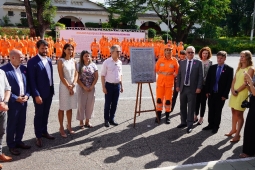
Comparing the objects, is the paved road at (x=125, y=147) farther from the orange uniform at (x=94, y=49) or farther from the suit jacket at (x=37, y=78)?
the orange uniform at (x=94, y=49)

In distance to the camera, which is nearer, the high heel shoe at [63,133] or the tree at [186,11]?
the high heel shoe at [63,133]

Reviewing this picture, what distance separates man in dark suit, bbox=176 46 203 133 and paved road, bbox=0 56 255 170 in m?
0.58

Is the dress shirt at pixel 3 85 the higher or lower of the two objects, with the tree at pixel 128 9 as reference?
lower

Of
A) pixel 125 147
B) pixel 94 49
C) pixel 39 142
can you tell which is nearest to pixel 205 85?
pixel 125 147

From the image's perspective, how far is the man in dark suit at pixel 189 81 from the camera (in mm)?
5500

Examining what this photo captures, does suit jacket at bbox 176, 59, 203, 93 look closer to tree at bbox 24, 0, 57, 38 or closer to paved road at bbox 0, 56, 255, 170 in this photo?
paved road at bbox 0, 56, 255, 170

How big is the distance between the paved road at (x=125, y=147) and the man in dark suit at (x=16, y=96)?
0.38 meters

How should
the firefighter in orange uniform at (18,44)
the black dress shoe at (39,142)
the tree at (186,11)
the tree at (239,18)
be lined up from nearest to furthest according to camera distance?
the black dress shoe at (39,142)
the firefighter in orange uniform at (18,44)
the tree at (186,11)
the tree at (239,18)

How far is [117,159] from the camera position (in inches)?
170

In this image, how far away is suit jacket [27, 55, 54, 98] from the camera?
4.36 meters

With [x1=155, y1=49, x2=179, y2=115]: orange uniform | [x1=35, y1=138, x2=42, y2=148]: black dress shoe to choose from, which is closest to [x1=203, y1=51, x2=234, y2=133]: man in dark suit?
[x1=155, y1=49, x2=179, y2=115]: orange uniform

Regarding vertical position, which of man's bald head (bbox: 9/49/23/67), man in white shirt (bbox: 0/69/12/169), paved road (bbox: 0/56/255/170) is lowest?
paved road (bbox: 0/56/255/170)

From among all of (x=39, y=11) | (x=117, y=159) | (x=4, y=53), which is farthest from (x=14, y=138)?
(x=39, y=11)

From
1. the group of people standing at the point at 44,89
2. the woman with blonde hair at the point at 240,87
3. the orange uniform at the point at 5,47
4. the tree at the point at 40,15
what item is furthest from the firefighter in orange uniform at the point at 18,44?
the woman with blonde hair at the point at 240,87
